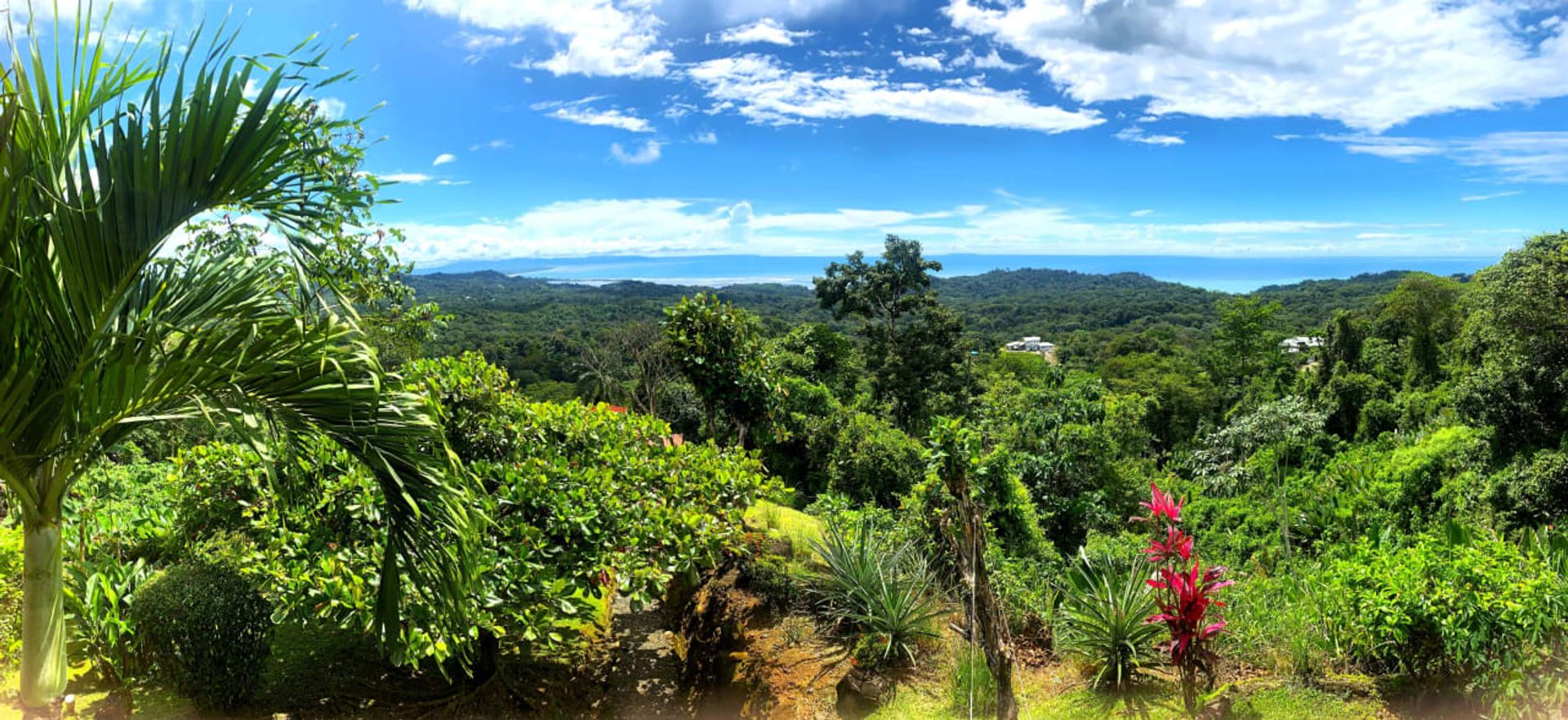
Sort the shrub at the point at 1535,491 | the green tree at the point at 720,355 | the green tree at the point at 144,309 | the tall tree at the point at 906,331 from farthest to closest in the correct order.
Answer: the tall tree at the point at 906,331 → the shrub at the point at 1535,491 → the green tree at the point at 720,355 → the green tree at the point at 144,309

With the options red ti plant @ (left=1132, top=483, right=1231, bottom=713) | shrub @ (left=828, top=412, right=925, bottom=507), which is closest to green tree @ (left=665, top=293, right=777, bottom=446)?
shrub @ (left=828, top=412, right=925, bottom=507)

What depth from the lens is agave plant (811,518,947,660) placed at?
14.9 ft

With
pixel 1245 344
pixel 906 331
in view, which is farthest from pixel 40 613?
pixel 1245 344

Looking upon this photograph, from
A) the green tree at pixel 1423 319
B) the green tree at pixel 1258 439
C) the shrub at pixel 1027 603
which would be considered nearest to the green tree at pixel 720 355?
the shrub at pixel 1027 603

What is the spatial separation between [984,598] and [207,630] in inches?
170

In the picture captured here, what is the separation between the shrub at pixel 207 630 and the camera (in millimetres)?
4176

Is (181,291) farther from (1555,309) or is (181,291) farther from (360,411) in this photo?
(1555,309)

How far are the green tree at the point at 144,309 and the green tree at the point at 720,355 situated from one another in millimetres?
4331

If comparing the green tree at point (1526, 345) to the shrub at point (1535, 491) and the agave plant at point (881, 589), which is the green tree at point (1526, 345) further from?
the agave plant at point (881, 589)

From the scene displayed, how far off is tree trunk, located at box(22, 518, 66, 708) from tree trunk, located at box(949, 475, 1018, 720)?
3618 mm

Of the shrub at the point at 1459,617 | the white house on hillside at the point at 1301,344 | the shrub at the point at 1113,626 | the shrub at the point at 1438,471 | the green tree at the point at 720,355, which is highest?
the green tree at the point at 720,355

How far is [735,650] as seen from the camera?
5.04m

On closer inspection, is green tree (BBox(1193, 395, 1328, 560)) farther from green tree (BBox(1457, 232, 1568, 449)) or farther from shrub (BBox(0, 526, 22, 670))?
shrub (BBox(0, 526, 22, 670))

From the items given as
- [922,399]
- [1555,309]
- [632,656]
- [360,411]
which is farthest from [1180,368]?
[360,411]
